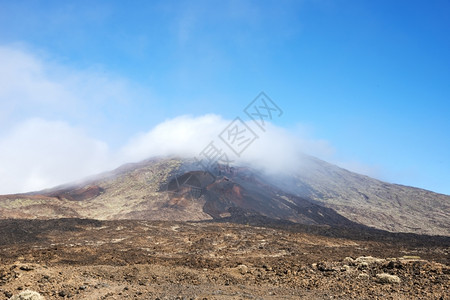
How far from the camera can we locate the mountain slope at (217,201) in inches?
2025

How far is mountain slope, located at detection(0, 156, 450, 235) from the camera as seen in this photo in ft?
169

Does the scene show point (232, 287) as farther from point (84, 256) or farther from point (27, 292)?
point (84, 256)

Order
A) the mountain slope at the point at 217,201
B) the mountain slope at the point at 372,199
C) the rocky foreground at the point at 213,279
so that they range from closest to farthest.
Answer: the rocky foreground at the point at 213,279, the mountain slope at the point at 217,201, the mountain slope at the point at 372,199

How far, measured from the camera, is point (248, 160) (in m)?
111

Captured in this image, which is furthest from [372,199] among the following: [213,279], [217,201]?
[213,279]


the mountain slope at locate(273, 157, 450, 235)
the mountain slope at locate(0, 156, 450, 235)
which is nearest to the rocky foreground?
the mountain slope at locate(0, 156, 450, 235)

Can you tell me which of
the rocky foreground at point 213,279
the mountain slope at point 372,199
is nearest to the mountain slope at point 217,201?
the mountain slope at point 372,199

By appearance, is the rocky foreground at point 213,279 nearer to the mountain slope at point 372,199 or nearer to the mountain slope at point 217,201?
the mountain slope at point 217,201

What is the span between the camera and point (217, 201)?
6009 cm

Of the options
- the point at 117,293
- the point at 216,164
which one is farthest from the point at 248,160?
the point at 117,293

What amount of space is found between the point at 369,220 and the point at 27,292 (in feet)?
238

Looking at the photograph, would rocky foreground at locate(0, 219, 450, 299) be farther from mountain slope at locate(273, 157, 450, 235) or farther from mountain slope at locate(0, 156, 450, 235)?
mountain slope at locate(273, 157, 450, 235)

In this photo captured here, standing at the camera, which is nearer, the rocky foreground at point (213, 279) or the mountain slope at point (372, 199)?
the rocky foreground at point (213, 279)

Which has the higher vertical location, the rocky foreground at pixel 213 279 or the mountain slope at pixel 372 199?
the mountain slope at pixel 372 199
